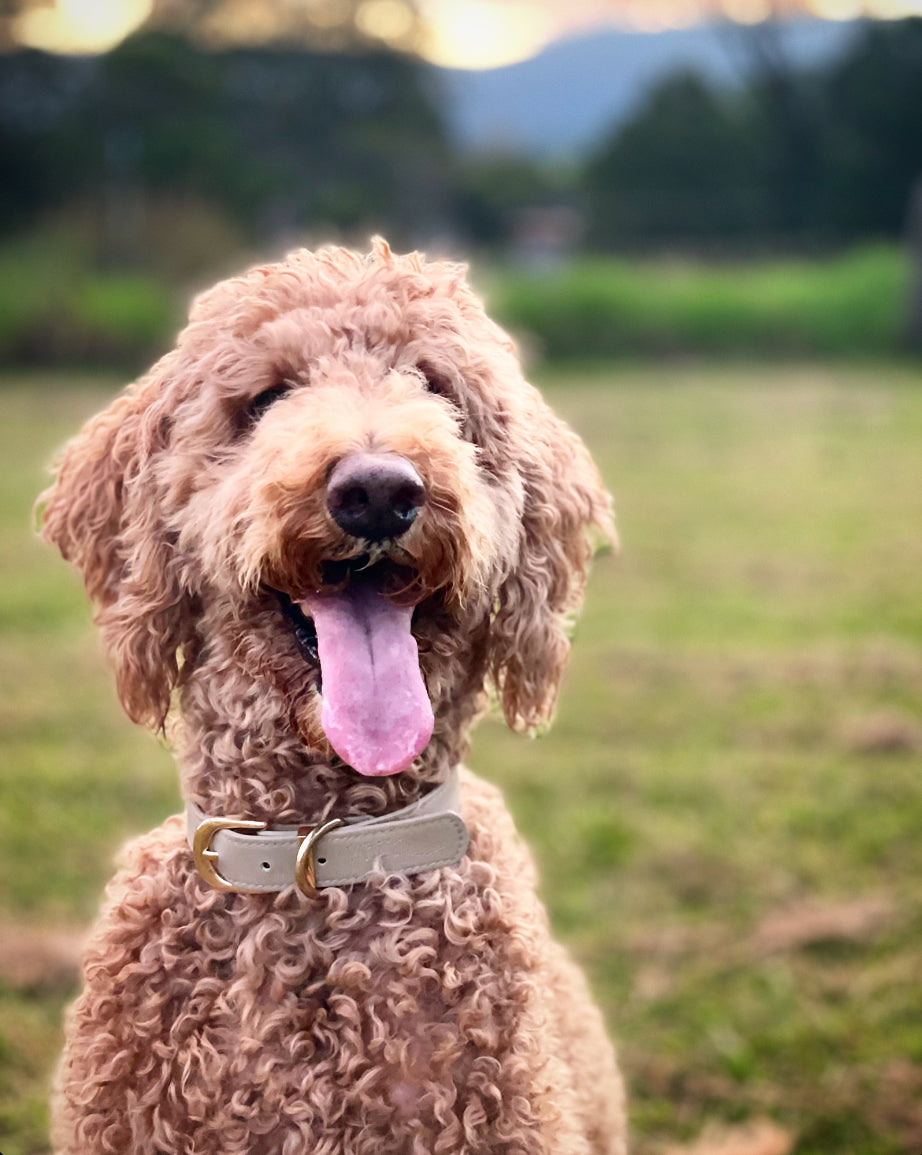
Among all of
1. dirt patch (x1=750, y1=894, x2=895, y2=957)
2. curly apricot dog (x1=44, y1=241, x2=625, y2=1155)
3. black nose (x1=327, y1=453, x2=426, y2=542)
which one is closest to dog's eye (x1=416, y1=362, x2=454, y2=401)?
curly apricot dog (x1=44, y1=241, x2=625, y2=1155)

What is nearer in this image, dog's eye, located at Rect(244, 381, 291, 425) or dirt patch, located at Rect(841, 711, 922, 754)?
dog's eye, located at Rect(244, 381, 291, 425)

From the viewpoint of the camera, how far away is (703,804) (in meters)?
4.41

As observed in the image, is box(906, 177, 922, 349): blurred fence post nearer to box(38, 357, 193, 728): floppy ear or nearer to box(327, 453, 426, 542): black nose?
box(38, 357, 193, 728): floppy ear

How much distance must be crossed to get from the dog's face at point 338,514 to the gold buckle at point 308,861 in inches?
5.0

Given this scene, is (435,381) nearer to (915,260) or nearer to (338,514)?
(338,514)

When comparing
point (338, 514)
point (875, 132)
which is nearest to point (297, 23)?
point (875, 132)

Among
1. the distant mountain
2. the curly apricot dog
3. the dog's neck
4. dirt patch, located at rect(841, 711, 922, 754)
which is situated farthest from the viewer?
the distant mountain

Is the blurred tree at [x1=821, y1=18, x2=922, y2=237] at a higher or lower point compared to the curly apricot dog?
higher

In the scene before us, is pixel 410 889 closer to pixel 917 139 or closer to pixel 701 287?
pixel 917 139

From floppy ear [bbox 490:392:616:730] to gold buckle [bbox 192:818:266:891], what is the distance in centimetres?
47

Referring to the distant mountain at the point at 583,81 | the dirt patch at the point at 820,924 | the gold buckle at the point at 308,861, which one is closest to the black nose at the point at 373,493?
the gold buckle at the point at 308,861

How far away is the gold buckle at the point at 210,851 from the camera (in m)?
1.72

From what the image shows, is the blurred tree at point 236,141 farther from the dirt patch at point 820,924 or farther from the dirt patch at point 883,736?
the dirt patch at point 820,924

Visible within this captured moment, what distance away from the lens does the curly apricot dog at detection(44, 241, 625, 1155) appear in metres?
1.64
